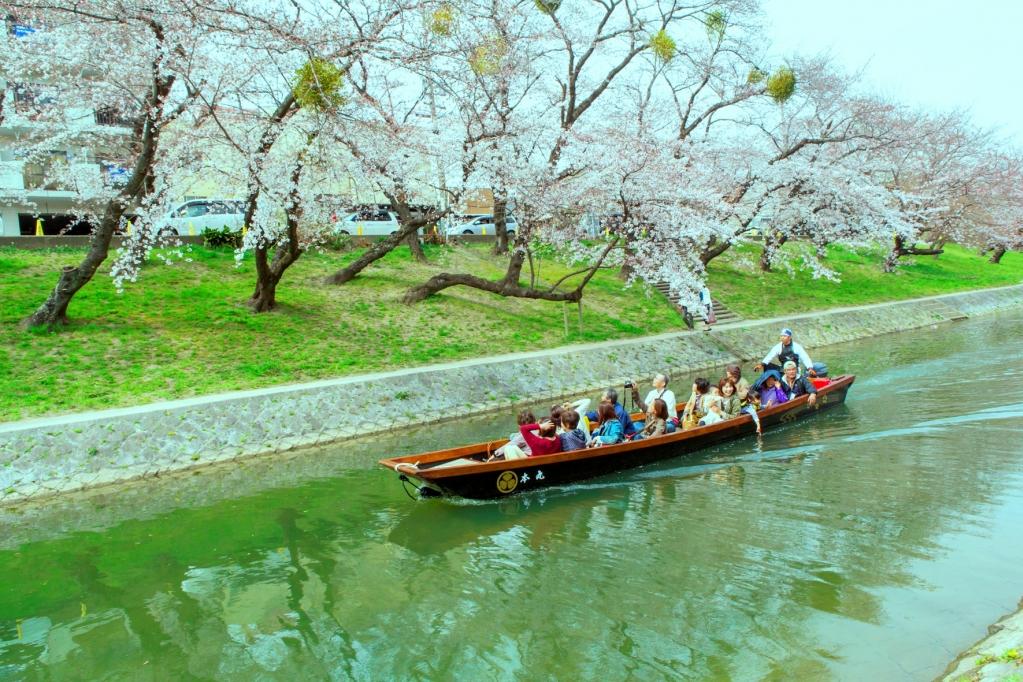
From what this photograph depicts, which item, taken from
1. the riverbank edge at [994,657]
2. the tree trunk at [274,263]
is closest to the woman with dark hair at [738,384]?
the riverbank edge at [994,657]

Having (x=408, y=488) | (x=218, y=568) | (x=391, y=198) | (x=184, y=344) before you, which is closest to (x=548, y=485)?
(x=408, y=488)

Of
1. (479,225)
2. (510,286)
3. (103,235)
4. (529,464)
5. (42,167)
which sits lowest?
(529,464)

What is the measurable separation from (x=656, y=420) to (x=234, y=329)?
1145cm

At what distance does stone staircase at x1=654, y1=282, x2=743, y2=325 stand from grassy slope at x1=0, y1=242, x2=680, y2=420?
463 mm

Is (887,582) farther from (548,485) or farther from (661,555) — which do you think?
(548,485)

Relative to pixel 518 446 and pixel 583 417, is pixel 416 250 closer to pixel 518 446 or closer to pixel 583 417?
pixel 583 417

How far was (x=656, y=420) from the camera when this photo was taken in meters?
13.5

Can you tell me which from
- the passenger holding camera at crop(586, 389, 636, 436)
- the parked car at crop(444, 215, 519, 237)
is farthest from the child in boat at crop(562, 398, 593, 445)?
the parked car at crop(444, 215, 519, 237)

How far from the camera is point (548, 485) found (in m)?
11.9

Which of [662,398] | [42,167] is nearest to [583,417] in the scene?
[662,398]

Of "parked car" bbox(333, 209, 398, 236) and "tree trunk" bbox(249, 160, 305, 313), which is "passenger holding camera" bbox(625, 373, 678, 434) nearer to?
"tree trunk" bbox(249, 160, 305, 313)

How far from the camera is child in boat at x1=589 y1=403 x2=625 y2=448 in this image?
508 inches

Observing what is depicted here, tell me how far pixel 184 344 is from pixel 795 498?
540 inches

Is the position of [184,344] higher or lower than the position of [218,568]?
higher
